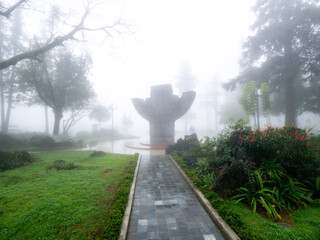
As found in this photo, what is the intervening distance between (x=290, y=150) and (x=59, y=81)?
20.6 metres

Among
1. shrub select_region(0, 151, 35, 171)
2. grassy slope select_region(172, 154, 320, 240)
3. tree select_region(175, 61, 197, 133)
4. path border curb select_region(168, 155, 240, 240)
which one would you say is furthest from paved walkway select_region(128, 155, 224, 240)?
tree select_region(175, 61, 197, 133)

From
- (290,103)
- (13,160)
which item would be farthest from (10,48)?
(290,103)

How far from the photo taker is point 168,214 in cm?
344

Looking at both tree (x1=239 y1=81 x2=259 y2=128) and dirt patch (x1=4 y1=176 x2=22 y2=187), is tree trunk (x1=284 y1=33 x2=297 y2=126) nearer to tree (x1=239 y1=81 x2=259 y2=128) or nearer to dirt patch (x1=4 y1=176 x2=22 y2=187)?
tree (x1=239 y1=81 x2=259 y2=128)

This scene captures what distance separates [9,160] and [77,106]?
13957mm

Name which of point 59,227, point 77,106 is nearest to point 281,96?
point 59,227

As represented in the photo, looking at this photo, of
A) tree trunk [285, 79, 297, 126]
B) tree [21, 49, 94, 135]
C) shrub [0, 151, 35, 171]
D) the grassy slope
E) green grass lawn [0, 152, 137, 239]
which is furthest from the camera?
tree [21, 49, 94, 135]

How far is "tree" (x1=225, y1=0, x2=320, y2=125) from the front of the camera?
12.5 m

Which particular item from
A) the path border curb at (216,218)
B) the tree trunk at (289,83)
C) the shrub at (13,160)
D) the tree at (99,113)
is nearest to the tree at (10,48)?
the tree at (99,113)

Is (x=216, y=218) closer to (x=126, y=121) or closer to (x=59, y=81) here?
(x=59, y=81)

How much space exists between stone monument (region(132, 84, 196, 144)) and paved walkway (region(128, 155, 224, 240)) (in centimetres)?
1123

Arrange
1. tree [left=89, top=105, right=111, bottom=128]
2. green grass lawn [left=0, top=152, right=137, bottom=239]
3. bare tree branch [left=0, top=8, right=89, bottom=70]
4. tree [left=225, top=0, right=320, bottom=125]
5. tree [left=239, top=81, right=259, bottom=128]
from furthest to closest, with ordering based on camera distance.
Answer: tree [left=89, top=105, right=111, bottom=128] < tree [left=239, top=81, right=259, bottom=128] < tree [left=225, top=0, right=320, bottom=125] < bare tree branch [left=0, top=8, right=89, bottom=70] < green grass lawn [left=0, top=152, right=137, bottom=239]

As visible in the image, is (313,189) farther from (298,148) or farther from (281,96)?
(281,96)

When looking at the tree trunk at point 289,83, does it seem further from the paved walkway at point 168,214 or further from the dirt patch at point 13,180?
the dirt patch at point 13,180
